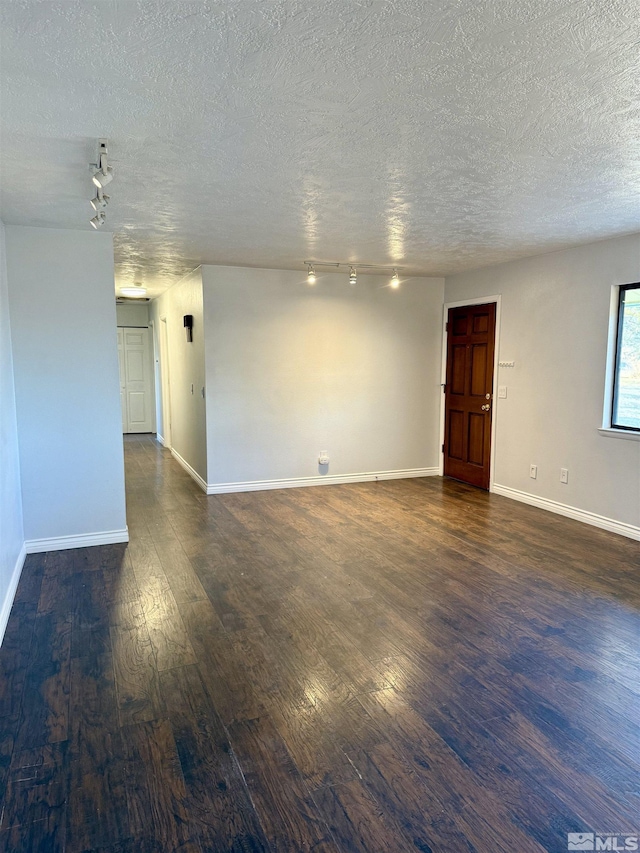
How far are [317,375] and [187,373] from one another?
5.68 ft

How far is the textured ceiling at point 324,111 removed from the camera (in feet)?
4.84

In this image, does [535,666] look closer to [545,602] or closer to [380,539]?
[545,602]

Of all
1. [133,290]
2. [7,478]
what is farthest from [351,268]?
[7,478]

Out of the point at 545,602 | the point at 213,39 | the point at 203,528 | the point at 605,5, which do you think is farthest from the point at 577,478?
the point at 213,39

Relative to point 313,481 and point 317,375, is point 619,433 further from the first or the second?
point 313,481

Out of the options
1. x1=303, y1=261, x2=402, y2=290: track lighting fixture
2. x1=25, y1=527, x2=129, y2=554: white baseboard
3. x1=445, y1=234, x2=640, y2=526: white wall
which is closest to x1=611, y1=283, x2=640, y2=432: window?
x1=445, y1=234, x2=640, y2=526: white wall

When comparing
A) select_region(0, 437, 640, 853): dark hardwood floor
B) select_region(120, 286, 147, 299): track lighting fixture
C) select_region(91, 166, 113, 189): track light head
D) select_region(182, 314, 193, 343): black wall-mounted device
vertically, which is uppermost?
select_region(120, 286, 147, 299): track lighting fixture

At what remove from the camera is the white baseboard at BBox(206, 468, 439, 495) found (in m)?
5.82

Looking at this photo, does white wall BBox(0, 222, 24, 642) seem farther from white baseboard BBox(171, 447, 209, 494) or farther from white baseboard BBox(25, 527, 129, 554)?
white baseboard BBox(171, 447, 209, 494)

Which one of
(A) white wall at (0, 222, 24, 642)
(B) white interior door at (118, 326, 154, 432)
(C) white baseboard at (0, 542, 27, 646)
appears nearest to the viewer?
(C) white baseboard at (0, 542, 27, 646)

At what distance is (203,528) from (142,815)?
9.85 feet

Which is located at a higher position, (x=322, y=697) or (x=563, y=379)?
(x=563, y=379)

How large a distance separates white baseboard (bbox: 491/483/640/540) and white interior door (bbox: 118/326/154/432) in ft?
22.4

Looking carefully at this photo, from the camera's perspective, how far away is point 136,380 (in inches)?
393
